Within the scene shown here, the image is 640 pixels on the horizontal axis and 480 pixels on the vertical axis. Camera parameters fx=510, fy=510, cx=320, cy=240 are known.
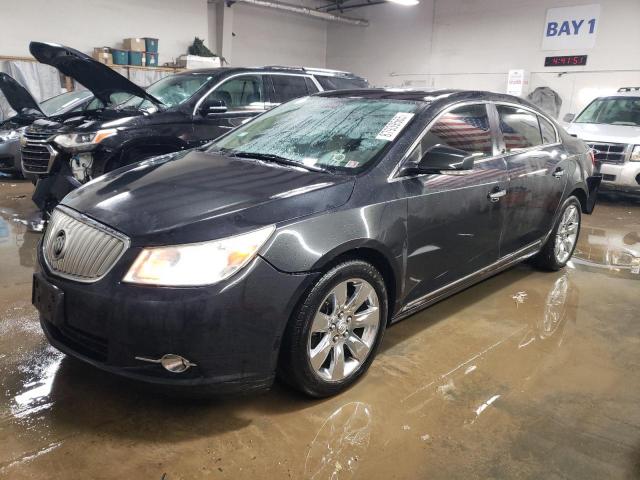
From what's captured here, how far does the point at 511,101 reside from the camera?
354 centimetres

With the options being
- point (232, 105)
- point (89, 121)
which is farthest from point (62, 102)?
point (232, 105)

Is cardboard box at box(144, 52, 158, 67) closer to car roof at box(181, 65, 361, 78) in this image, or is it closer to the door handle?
car roof at box(181, 65, 361, 78)

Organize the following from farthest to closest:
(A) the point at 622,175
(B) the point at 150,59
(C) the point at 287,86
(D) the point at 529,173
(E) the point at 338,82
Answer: (B) the point at 150,59 → (A) the point at 622,175 → (E) the point at 338,82 → (C) the point at 287,86 → (D) the point at 529,173

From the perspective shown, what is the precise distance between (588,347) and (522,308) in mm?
591

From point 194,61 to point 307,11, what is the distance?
584 cm

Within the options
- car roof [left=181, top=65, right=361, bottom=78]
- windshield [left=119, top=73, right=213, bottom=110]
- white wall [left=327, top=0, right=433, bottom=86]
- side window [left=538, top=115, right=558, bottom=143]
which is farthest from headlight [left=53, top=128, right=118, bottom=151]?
white wall [left=327, top=0, right=433, bottom=86]

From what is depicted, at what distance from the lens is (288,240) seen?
6.64 ft

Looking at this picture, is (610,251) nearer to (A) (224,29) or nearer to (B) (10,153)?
(B) (10,153)

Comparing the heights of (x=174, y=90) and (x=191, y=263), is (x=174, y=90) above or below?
above

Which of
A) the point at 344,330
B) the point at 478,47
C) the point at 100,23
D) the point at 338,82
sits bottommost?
the point at 344,330

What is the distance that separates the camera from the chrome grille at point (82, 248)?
1.96 meters

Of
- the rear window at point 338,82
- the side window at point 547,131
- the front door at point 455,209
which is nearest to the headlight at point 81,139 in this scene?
the rear window at point 338,82

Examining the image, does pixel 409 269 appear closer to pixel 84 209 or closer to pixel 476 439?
pixel 476 439

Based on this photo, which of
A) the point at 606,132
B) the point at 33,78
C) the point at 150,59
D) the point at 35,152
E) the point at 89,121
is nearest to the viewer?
the point at 89,121
